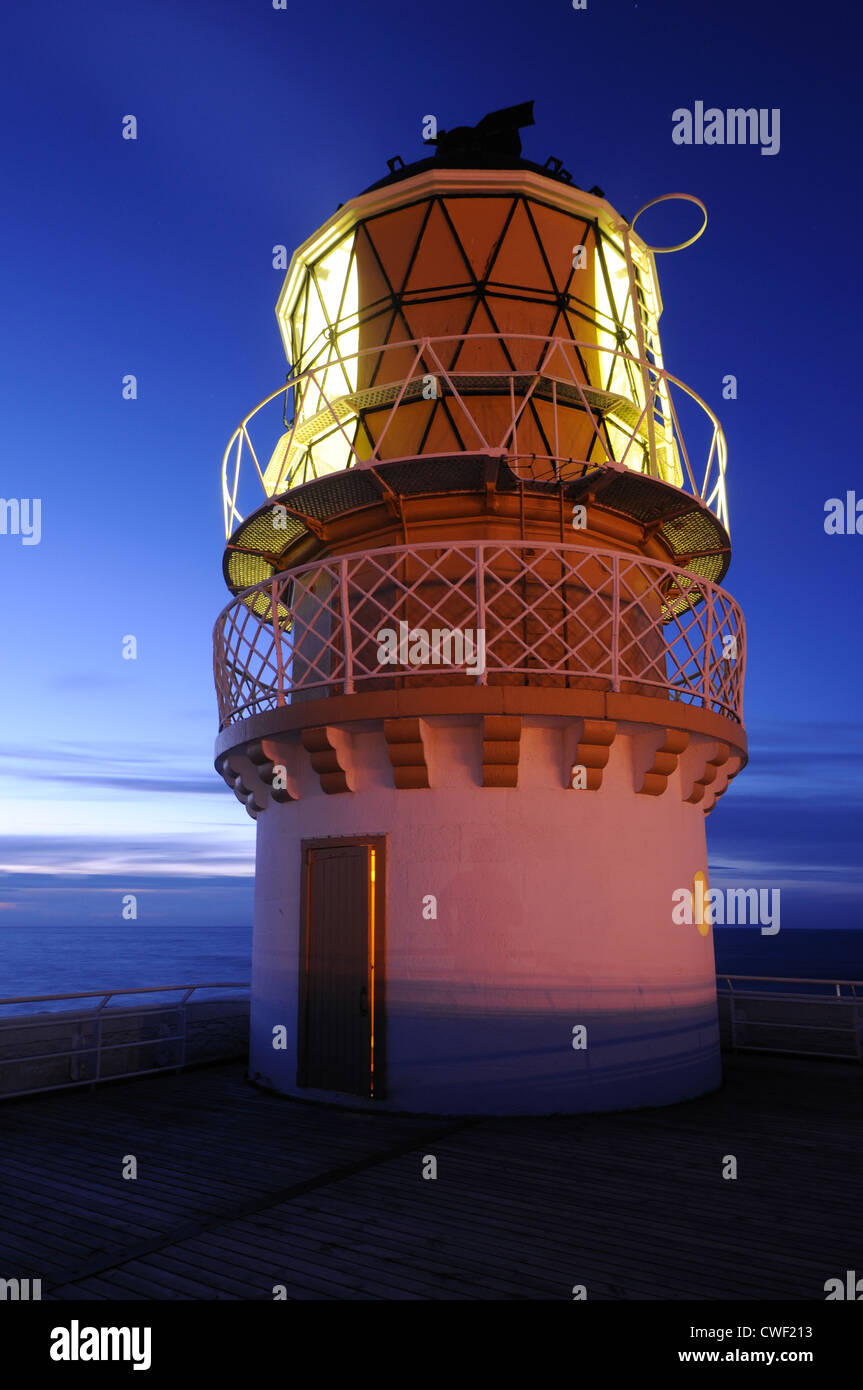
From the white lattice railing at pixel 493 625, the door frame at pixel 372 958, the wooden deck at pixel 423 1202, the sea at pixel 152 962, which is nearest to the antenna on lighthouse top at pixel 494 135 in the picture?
the white lattice railing at pixel 493 625

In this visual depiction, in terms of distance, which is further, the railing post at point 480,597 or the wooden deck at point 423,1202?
the railing post at point 480,597

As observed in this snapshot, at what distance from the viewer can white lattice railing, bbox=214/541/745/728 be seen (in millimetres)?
9344

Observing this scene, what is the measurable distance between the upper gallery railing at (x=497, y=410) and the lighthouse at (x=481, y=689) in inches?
2.0

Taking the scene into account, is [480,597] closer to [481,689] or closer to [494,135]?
[481,689]

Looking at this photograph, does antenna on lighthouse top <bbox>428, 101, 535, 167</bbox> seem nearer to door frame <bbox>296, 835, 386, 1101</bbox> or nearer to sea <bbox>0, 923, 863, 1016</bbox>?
door frame <bbox>296, 835, 386, 1101</bbox>

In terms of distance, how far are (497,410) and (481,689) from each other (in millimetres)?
4121

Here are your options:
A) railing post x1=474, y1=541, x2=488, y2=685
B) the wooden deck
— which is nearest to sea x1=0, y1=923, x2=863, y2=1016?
the wooden deck

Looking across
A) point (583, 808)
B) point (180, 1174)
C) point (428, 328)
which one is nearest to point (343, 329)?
point (428, 328)

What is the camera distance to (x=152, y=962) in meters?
112

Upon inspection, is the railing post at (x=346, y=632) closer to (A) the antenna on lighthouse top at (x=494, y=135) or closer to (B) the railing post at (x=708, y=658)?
(B) the railing post at (x=708, y=658)

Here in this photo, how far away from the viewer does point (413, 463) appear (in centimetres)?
993

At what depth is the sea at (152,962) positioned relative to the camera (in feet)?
285

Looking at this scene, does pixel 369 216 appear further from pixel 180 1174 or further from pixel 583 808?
pixel 180 1174

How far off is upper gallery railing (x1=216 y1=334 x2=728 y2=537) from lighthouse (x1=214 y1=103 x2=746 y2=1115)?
5cm
